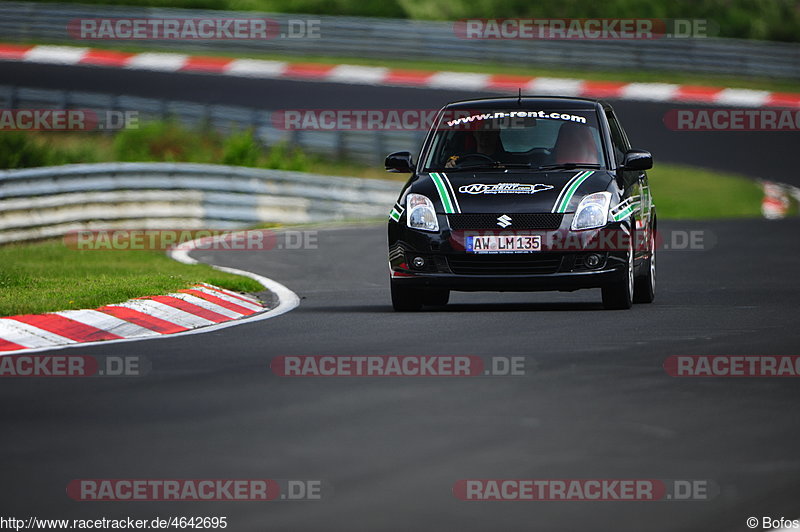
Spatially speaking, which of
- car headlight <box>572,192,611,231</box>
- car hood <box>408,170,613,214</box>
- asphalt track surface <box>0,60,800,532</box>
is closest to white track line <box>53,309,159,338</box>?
asphalt track surface <box>0,60,800,532</box>

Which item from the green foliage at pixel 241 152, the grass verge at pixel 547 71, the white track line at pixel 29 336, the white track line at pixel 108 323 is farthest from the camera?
the grass verge at pixel 547 71

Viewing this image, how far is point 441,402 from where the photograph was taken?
7438mm

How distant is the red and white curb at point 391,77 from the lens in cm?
3425

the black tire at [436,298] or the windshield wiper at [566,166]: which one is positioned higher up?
the windshield wiper at [566,166]

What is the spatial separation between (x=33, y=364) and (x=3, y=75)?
27.2 m

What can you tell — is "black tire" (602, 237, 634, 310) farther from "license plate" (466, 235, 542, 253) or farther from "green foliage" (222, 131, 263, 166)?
"green foliage" (222, 131, 263, 166)

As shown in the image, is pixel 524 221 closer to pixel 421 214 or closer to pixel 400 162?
pixel 421 214

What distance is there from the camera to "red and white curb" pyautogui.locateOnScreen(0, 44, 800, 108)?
34253 mm

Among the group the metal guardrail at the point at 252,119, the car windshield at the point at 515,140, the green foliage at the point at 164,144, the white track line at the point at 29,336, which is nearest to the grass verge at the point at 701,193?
the metal guardrail at the point at 252,119

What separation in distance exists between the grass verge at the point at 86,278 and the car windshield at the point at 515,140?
223 centimetres

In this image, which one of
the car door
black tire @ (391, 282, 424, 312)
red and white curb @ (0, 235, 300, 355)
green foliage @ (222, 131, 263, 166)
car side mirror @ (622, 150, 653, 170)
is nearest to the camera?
red and white curb @ (0, 235, 300, 355)

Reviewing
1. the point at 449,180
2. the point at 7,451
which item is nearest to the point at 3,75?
the point at 449,180

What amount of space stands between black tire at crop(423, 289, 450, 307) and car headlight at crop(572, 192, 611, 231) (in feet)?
5.17

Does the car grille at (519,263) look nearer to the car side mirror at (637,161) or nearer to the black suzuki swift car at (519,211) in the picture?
the black suzuki swift car at (519,211)
